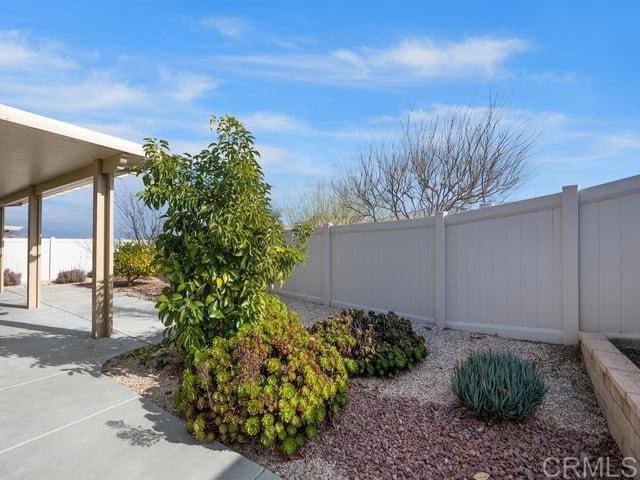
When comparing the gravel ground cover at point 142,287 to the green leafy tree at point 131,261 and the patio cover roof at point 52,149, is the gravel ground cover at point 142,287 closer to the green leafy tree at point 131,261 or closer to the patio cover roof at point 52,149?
the green leafy tree at point 131,261

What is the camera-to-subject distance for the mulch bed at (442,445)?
239 centimetres

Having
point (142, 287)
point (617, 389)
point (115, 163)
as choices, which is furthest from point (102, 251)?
point (617, 389)

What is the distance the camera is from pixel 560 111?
8.24 m

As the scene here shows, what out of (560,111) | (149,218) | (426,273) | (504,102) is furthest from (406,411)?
(149,218)

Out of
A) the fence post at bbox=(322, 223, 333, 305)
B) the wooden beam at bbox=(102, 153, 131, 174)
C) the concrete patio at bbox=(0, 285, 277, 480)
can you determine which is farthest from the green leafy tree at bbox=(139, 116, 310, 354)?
the fence post at bbox=(322, 223, 333, 305)

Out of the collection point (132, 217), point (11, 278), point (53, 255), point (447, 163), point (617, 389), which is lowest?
point (11, 278)

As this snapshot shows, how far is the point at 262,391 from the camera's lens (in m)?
2.71

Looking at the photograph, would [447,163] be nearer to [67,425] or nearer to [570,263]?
[570,263]

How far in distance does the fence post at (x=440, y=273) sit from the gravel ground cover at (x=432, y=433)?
149 centimetres

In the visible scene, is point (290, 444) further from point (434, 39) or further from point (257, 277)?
point (434, 39)

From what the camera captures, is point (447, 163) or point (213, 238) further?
point (447, 163)

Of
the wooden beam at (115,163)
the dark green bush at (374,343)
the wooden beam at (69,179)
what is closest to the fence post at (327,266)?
the dark green bush at (374,343)

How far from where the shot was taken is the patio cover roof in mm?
4078

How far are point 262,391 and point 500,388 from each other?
1.84 metres
